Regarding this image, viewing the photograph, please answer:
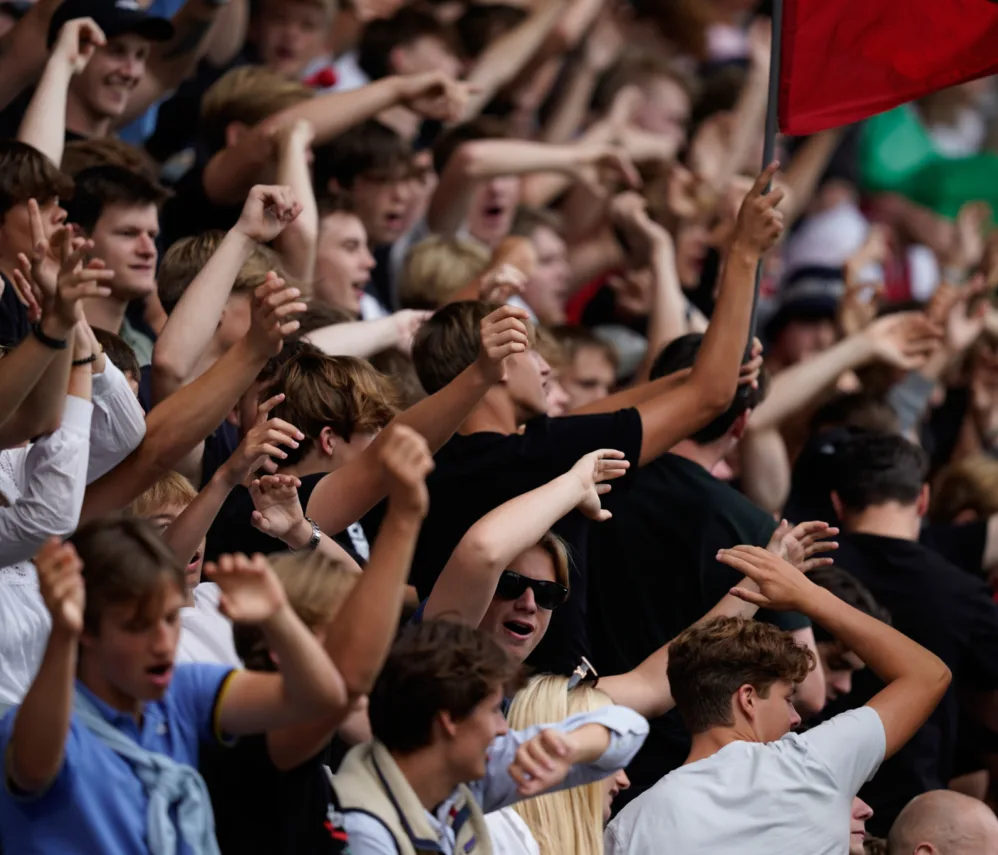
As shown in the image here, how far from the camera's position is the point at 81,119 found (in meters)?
6.46

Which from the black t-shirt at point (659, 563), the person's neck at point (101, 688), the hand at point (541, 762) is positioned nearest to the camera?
the person's neck at point (101, 688)

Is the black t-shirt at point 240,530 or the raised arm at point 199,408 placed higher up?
the raised arm at point 199,408

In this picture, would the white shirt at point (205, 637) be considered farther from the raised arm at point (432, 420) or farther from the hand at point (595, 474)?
the hand at point (595, 474)

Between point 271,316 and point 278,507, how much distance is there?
458 mm

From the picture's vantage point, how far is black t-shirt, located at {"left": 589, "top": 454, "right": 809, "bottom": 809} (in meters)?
5.18

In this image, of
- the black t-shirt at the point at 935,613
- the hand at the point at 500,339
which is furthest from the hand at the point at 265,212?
the black t-shirt at the point at 935,613

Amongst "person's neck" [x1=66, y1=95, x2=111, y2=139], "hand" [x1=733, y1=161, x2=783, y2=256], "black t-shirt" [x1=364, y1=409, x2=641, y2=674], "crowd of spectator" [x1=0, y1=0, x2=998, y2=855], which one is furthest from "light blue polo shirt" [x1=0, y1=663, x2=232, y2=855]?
"person's neck" [x1=66, y1=95, x2=111, y2=139]

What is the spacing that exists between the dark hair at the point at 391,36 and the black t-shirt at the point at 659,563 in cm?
411

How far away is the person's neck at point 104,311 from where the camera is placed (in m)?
5.36

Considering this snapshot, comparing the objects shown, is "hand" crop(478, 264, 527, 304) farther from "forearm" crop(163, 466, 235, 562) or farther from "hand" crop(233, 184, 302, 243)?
"forearm" crop(163, 466, 235, 562)

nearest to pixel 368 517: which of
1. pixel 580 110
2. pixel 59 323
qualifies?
pixel 59 323

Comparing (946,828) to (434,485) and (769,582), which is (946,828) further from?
(434,485)

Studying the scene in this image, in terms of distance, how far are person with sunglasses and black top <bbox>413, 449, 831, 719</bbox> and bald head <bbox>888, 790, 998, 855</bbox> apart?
757 mm

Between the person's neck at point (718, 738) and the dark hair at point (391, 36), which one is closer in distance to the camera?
the person's neck at point (718, 738)
